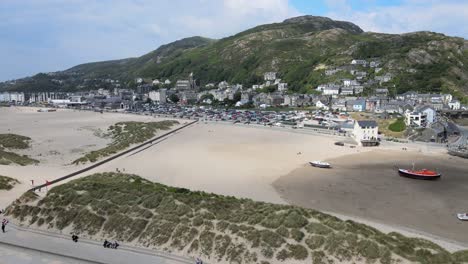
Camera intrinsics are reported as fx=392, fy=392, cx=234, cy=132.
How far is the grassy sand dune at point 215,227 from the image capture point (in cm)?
1664

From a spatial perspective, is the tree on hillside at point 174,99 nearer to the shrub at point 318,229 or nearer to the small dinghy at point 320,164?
the small dinghy at point 320,164

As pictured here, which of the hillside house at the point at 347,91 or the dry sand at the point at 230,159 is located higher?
the hillside house at the point at 347,91

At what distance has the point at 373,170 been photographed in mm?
39406

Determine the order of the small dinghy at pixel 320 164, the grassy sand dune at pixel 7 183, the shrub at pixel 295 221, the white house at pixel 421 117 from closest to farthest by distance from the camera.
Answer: the shrub at pixel 295 221, the grassy sand dune at pixel 7 183, the small dinghy at pixel 320 164, the white house at pixel 421 117

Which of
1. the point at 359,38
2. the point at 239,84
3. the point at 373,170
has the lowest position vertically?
the point at 373,170

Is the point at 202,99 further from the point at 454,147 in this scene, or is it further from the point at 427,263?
the point at 427,263

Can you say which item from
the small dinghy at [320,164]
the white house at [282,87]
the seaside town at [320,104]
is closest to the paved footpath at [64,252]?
the small dinghy at [320,164]

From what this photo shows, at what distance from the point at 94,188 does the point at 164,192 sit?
4.29m

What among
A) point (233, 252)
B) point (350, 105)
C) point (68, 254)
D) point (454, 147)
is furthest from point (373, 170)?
point (350, 105)

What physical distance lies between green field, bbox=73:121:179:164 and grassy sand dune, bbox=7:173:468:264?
1777cm

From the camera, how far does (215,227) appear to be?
19016mm

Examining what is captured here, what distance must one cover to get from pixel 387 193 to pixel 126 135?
41204 mm

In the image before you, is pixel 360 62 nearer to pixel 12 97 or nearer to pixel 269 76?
pixel 269 76

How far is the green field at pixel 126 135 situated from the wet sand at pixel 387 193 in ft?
65.9
